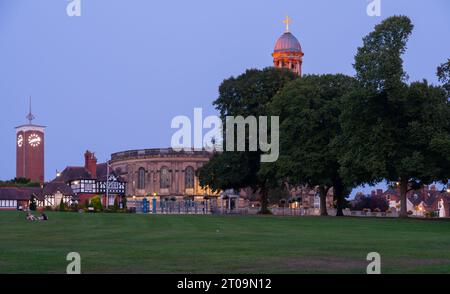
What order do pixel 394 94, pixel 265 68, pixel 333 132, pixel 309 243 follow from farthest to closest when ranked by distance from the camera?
pixel 265 68 → pixel 333 132 → pixel 394 94 → pixel 309 243

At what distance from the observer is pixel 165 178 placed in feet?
565

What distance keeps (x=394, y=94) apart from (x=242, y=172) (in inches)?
1002

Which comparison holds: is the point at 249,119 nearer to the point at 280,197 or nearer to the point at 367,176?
the point at 367,176

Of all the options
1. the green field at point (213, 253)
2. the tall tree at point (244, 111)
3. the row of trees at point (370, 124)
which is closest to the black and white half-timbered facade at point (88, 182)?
the tall tree at point (244, 111)

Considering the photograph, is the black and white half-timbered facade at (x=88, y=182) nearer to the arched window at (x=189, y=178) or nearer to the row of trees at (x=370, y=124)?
the arched window at (x=189, y=178)

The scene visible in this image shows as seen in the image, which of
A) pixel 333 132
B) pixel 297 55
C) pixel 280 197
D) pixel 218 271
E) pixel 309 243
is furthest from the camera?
pixel 297 55

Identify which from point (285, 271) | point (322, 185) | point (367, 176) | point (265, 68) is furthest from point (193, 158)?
point (285, 271)

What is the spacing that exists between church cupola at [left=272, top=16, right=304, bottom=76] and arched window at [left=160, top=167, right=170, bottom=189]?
33.7 m

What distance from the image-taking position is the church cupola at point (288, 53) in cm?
16725

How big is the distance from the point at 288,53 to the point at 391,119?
4041 inches

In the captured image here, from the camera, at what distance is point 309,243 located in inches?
1219

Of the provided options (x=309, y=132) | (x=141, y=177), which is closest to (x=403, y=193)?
(x=309, y=132)

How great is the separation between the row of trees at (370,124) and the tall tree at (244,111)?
4609mm

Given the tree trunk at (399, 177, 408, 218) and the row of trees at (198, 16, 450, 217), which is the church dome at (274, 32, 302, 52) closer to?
the row of trees at (198, 16, 450, 217)
